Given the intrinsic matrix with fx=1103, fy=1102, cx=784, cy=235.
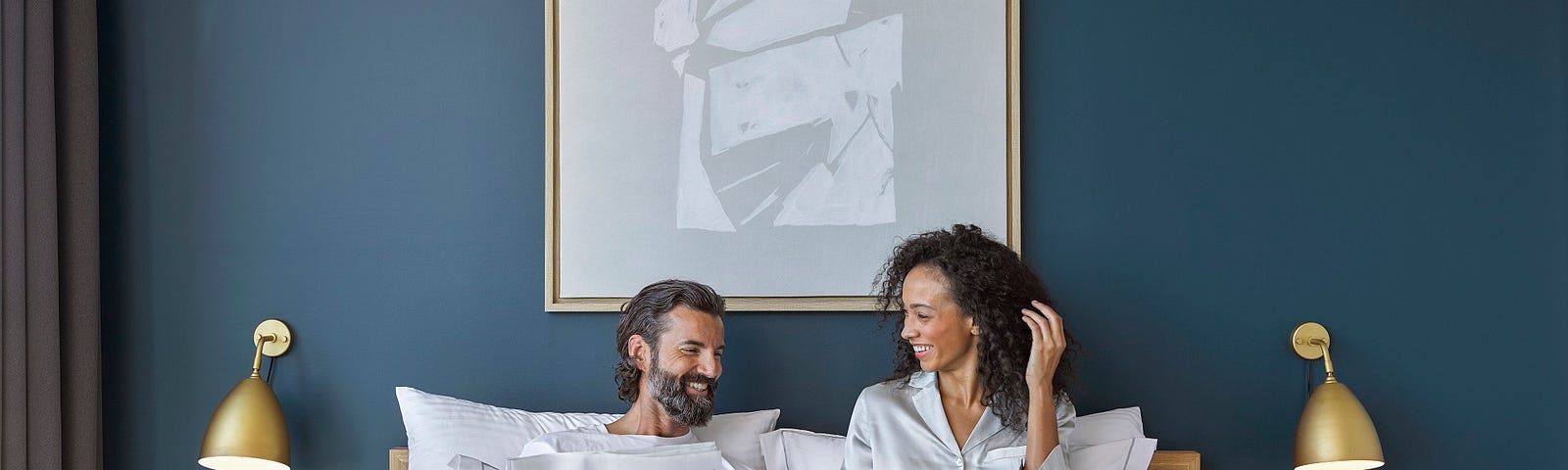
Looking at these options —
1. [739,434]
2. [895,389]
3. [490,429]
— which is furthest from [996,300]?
[490,429]

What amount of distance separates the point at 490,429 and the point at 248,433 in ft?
1.63

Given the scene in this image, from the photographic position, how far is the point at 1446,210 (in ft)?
7.82

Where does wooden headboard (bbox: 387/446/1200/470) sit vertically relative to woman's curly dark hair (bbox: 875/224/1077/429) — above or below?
below

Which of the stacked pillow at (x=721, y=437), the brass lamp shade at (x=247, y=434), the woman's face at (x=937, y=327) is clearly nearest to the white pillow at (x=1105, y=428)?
the stacked pillow at (x=721, y=437)

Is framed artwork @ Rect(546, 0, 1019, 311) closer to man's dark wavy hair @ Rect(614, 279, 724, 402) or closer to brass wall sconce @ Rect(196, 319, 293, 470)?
man's dark wavy hair @ Rect(614, 279, 724, 402)

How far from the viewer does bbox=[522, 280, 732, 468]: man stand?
7.13 ft

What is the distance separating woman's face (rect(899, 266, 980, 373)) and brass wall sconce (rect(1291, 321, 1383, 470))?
0.70m

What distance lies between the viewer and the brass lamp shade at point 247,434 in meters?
2.23

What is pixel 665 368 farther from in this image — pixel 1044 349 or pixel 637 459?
pixel 1044 349

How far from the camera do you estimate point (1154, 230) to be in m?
2.40

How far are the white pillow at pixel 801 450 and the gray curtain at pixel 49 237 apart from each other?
149 centimetres

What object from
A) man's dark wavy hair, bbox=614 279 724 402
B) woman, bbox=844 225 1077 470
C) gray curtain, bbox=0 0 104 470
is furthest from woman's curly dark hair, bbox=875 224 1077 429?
gray curtain, bbox=0 0 104 470

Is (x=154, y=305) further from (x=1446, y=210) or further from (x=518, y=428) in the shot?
(x=1446, y=210)

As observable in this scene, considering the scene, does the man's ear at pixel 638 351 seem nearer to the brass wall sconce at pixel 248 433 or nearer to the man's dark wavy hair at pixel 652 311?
the man's dark wavy hair at pixel 652 311
